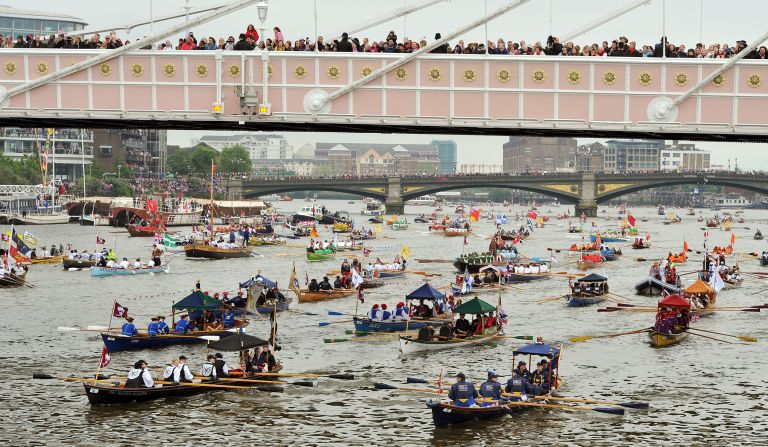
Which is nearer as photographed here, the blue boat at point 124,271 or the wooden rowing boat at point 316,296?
the wooden rowing boat at point 316,296

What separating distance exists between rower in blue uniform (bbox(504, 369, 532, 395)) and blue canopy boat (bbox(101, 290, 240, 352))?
1565cm

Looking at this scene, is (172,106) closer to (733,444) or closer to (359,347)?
(359,347)

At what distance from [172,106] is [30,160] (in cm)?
16122

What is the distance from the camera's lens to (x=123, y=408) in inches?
1588

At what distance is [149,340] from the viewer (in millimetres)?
51312

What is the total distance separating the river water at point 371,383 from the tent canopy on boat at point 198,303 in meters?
1.97

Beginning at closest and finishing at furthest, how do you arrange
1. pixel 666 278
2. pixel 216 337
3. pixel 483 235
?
pixel 216 337
pixel 666 278
pixel 483 235

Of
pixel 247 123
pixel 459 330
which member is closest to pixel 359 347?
pixel 459 330

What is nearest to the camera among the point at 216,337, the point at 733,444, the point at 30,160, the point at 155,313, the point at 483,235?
the point at 733,444

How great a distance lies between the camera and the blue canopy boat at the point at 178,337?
50472mm

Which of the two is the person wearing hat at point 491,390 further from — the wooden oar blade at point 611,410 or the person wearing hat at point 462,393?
the wooden oar blade at point 611,410

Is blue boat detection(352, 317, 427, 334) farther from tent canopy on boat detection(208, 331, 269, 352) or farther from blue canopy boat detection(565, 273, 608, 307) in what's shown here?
blue canopy boat detection(565, 273, 608, 307)

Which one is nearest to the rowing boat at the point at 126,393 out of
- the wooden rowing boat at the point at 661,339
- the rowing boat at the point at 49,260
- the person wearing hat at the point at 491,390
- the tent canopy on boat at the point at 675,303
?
the person wearing hat at the point at 491,390

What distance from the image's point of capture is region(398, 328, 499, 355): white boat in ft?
165
